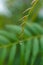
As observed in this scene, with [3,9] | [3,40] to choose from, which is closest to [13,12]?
[3,9]

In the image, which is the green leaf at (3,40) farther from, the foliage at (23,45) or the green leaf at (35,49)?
the green leaf at (35,49)

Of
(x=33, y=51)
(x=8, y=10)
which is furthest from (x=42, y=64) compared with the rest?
(x=8, y=10)

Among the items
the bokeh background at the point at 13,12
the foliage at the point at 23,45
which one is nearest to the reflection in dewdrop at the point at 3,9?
the bokeh background at the point at 13,12

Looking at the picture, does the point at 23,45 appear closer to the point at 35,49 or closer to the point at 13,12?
the point at 35,49

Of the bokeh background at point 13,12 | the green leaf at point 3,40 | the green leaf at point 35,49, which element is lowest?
the green leaf at point 35,49

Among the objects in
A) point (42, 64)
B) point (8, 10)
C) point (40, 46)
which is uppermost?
point (8, 10)

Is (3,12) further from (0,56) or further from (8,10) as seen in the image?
(0,56)

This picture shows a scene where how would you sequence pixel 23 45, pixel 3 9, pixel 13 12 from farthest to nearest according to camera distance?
pixel 3 9 < pixel 13 12 < pixel 23 45

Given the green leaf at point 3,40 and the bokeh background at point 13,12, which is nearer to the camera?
the green leaf at point 3,40

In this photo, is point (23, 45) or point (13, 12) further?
point (13, 12)

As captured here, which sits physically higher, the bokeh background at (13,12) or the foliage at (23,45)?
the bokeh background at (13,12)

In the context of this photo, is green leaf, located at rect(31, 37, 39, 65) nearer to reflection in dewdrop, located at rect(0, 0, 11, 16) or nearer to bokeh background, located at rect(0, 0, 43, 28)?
bokeh background, located at rect(0, 0, 43, 28)
